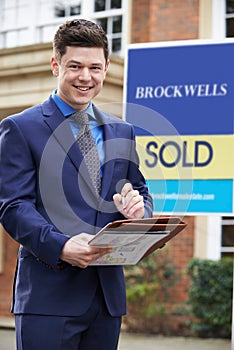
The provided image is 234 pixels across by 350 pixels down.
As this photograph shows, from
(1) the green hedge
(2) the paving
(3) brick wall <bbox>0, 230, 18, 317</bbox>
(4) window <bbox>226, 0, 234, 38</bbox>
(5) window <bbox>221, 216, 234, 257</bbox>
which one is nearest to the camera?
(2) the paving

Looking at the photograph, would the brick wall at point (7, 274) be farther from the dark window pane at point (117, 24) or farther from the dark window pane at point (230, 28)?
the dark window pane at point (230, 28)

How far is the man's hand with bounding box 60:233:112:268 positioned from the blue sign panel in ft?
9.75

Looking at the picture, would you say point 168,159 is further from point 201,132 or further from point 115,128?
point 115,128

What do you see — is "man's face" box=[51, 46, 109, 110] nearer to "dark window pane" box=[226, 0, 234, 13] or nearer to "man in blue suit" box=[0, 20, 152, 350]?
"man in blue suit" box=[0, 20, 152, 350]

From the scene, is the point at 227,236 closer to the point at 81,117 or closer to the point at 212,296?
the point at 212,296

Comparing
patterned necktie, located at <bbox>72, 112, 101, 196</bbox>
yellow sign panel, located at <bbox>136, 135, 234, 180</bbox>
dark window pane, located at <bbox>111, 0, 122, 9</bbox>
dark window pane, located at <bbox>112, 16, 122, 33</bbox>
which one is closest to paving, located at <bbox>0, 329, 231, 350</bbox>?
yellow sign panel, located at <bbox>136, 135, 234, 180</bbox>

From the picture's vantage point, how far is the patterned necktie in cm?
263

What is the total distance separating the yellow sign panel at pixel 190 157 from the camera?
222 inches

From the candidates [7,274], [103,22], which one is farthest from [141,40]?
[7,274]

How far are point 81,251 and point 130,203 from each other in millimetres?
258

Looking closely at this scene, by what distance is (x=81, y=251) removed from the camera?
2.42 meters

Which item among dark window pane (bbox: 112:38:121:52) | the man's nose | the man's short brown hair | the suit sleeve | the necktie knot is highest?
dark window pane (bbox: 112:38:121:52)

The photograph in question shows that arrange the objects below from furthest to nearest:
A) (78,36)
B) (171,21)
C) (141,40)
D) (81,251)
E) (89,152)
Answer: (141,40) → (171,21) → (89,152) → (78,36) → (81,251)

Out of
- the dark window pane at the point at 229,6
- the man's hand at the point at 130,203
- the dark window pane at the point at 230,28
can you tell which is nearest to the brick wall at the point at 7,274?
the dark window pane at the point at 230,28
